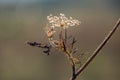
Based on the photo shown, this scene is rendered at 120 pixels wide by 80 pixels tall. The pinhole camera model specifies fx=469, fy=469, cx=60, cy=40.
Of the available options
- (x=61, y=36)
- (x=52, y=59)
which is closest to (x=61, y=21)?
(x=61, y=36)

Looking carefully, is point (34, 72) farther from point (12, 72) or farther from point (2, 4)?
point (2, 4)

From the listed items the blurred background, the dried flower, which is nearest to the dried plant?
the dried flower

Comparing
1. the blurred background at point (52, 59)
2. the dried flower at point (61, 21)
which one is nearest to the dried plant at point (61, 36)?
the dried flower at point (61, 21)

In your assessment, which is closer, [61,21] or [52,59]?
[61,21]

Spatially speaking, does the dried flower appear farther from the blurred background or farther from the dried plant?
the blurred background

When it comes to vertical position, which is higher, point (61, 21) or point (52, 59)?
point (61, 21)

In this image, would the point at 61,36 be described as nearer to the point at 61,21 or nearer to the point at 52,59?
the point at 61,21

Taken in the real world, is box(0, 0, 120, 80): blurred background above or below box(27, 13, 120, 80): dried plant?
below

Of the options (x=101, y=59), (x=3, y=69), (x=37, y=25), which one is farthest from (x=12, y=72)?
(x=37, y=25)

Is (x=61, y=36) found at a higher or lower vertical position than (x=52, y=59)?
higher

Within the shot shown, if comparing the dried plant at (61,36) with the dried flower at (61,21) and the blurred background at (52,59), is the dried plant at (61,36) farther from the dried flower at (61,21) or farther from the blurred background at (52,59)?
the blurred background at (52,59)

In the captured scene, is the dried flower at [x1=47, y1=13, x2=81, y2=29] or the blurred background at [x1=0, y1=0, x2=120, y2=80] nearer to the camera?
the dried flower at [x1=47, y1=13, x2=81, y2=29]
